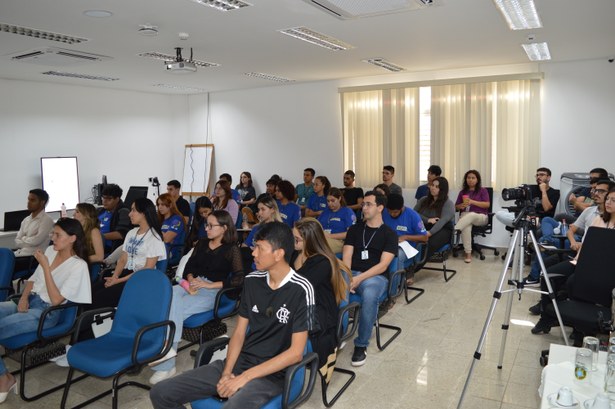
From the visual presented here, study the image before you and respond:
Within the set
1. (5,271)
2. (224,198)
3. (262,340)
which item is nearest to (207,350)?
(262,340)

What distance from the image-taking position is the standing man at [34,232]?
5.41m

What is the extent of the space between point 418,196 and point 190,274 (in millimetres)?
5056

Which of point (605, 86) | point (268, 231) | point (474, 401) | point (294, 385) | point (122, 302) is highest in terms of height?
point (605, 86)

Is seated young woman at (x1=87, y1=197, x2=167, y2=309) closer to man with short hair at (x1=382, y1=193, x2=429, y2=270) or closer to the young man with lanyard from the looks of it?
the young man with lanyard

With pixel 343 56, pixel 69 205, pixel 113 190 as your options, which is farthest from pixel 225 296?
pixel 69 205

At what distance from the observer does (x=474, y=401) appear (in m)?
3.26

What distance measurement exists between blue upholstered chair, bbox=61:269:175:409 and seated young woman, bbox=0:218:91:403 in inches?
11.1

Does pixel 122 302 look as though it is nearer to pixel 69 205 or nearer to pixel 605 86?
pixel 69 205

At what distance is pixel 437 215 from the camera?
6531 mm

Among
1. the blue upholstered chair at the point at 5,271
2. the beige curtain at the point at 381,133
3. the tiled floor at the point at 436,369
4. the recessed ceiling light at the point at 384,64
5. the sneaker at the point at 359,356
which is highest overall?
the recessed ceiling light at the point at 384,64

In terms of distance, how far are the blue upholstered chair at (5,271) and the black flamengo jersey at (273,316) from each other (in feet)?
8.74

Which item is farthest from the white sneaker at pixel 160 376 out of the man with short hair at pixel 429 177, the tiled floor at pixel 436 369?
the man with short hair at pixel 429 177

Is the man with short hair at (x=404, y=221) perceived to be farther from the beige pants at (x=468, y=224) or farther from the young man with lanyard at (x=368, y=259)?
the beige pants at (x=468, y=224)

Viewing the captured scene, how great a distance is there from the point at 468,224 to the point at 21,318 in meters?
5.90
